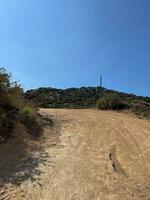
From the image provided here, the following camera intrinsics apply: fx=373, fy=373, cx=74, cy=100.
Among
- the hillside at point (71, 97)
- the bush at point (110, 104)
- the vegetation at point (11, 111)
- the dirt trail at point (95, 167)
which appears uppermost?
the hillside at point (71, 97)

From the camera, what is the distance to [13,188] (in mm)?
9031

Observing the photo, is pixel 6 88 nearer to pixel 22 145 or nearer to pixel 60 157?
pixel 22 145

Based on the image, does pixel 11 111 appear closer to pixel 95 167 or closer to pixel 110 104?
pixel 95 167

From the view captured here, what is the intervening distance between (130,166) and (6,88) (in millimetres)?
6746

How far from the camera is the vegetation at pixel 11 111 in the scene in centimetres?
1395

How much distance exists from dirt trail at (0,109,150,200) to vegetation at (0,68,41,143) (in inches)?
59.5

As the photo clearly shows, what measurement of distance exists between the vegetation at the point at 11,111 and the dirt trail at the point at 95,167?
151 cm

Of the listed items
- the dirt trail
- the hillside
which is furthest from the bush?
the dirt trail

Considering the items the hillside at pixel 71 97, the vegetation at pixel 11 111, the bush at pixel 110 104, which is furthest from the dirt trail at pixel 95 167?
the hillside at pixel 71 97

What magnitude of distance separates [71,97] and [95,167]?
33.3 m

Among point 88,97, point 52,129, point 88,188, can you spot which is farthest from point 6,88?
point 88,97

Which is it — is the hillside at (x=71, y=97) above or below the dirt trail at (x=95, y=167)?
above

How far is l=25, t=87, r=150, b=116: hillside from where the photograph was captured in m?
38.6

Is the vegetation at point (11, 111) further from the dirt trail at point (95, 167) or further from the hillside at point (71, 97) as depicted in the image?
the hillside at point (71, 97)
